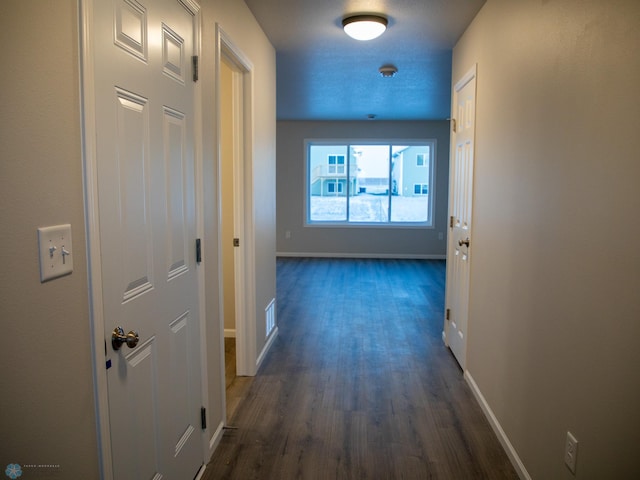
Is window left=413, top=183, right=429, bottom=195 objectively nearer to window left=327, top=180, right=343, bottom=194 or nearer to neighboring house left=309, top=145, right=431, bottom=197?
neighboring house left=309, top=145, right=431, bottom=197

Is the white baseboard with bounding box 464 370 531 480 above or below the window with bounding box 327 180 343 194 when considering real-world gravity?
below

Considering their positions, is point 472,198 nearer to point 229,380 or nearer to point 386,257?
point 229,380

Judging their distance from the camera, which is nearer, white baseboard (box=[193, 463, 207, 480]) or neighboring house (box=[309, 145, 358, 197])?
white baseboard (box=[193, 463, 207, 480])

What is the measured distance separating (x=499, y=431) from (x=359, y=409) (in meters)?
0.81

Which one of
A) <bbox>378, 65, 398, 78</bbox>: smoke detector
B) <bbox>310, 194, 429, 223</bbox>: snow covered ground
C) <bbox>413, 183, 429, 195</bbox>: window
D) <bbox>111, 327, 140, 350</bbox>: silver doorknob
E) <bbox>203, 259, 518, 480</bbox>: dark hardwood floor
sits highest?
<bbox>378, 65, 398, 78</bbox>: smoke detector

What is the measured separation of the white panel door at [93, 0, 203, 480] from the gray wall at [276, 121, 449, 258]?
676 cm

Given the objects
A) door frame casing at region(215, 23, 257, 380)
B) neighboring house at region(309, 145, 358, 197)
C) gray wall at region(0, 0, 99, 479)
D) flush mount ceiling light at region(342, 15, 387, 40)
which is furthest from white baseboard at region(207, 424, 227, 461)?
neighboring house at region(309, 145, 358, 197)

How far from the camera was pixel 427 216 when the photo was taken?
344 inches

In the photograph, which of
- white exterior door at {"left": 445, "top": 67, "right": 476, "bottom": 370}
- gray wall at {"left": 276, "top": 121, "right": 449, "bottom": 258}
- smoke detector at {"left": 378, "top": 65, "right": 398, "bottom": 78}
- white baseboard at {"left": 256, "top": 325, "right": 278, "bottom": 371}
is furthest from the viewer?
gray wall at {"left": 276, "top": 121, "right": 449, "bottom": 258}

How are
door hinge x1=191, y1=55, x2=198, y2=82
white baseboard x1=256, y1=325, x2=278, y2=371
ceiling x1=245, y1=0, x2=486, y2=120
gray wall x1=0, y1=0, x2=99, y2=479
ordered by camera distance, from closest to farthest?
gray wall x1=0, y1=0, x2=99, y2=479 < door hinge x1=191, y1=55, x2=198, y2=82 < ceiling x1=245, y1=0, x2=486, y2=120 < white baseboard x1=256, y1=325, x2=278, y2=371

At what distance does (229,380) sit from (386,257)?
230 inches

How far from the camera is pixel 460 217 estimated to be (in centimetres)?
367

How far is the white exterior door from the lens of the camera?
335 centimetres

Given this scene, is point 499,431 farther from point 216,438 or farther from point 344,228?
point 344,228
